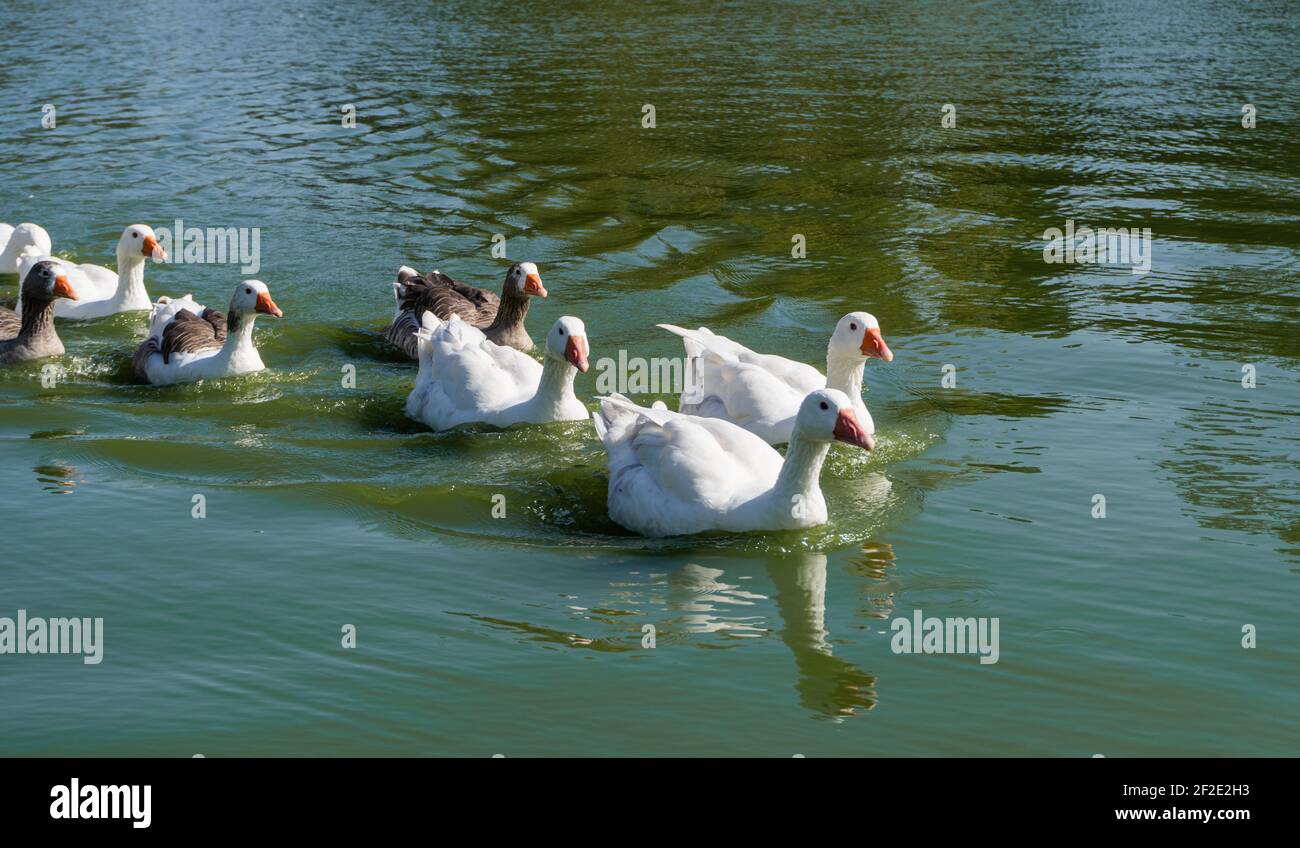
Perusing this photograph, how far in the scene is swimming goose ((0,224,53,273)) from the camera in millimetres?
17516

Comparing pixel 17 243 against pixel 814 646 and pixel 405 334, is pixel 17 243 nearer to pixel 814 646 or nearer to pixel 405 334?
pixel 405 334

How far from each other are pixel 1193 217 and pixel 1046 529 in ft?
35.7

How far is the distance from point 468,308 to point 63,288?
380 centimetres

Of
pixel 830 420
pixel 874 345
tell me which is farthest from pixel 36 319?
pixel 830 420

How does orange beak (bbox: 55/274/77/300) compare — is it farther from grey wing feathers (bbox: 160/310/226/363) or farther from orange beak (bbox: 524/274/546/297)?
orange beak (bbox: 524/274/546/297)

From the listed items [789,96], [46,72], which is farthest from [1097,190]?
[46,72]

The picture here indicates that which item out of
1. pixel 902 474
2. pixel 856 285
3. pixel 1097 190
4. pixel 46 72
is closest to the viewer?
pixel 902 474

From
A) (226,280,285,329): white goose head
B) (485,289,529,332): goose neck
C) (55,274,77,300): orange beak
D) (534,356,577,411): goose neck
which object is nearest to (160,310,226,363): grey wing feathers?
(226,280,285,329): white goose head

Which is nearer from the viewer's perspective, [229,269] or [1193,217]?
[229,269]

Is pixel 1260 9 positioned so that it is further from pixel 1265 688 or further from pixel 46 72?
pixel 1265 688

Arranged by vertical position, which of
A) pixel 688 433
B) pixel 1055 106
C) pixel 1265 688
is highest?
pixel 1055 106

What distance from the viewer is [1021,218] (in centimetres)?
2048

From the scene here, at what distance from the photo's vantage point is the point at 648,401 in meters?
14.0

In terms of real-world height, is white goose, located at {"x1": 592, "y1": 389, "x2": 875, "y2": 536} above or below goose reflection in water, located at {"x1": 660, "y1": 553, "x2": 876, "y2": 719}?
above
